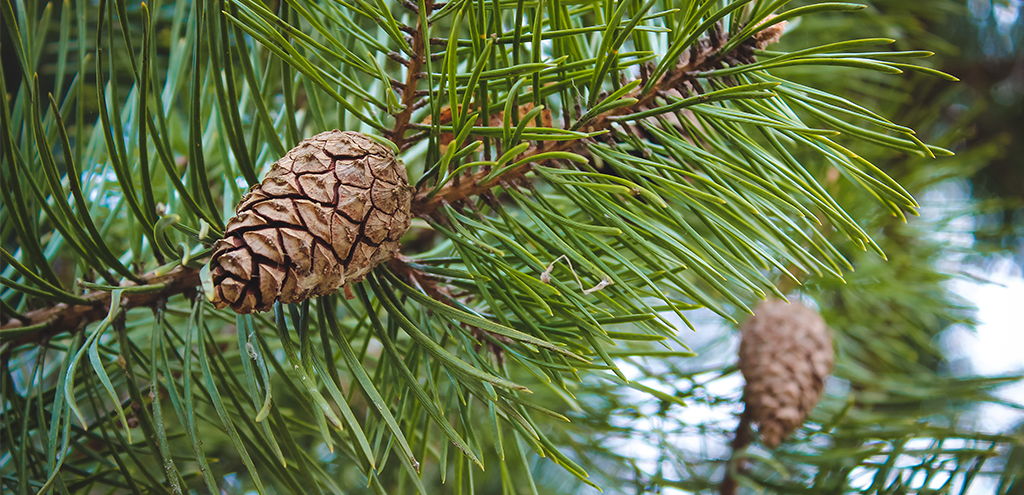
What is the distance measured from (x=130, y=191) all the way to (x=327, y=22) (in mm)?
157

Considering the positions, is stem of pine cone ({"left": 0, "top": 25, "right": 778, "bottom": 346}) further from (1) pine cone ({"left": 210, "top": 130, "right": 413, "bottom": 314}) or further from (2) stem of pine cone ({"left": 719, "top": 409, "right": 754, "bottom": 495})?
(2) stem of pine cone ({"left": 719, "top": 409, "right": 754, "bottom": 495})

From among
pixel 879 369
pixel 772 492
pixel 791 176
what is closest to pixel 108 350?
pixel 791 176

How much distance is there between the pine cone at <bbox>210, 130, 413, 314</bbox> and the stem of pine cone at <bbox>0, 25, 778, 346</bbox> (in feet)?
0.09

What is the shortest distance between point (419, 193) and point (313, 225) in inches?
2.6

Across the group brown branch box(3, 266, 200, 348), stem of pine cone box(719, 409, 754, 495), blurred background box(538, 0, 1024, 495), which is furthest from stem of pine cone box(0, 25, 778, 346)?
stem of pine cone box(719, 409, 754, 495)

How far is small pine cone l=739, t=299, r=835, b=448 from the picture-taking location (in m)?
0.50

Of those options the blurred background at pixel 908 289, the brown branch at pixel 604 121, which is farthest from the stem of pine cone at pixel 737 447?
the brown branch at pixel 604 121

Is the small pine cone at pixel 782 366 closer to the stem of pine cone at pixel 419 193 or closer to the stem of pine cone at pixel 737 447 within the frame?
the stem of pine cone at pixel 737 447

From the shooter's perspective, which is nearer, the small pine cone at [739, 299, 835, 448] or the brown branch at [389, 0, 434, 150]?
the brown branch at [389, 0, 434, 150]

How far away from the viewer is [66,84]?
3.06 ft

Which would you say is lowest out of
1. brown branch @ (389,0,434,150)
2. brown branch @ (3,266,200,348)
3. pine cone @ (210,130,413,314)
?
brown branch @ (3,266,200,348)

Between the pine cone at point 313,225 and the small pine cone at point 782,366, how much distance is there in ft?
1.16

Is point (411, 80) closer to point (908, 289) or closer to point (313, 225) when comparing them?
point (313, 225)

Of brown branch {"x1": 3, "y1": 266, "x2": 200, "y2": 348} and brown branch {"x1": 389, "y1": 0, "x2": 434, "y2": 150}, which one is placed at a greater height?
brown branch {"x1": 389, "y1": 0, "x2": 434, "y2": 150}
